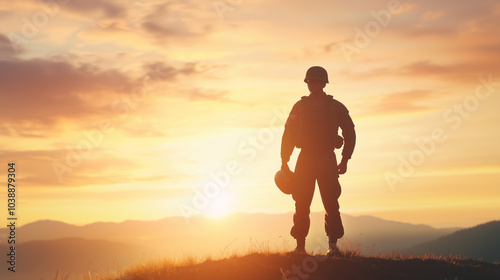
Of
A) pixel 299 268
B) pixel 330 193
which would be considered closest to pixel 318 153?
pixel 330 193

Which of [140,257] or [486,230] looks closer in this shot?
[140,257]

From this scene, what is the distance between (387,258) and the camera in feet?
37.6

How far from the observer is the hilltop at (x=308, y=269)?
32.0 ft

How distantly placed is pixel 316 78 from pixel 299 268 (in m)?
4.09

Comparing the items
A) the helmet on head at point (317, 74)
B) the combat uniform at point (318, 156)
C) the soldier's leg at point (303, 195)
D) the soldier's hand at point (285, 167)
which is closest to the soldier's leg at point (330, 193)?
the combat uniform at point (318, 156)

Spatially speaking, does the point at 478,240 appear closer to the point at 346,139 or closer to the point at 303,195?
the point at 346,139

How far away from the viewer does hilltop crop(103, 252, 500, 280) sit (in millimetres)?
9742

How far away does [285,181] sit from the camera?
38.5ft

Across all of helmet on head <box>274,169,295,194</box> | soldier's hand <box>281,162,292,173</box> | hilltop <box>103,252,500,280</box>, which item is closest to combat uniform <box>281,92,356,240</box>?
helmet on head <box>274,169,295,194</box>

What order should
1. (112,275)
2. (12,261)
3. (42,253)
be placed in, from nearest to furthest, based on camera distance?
1. (112,275)
2. (12,261)
3. (42,253)

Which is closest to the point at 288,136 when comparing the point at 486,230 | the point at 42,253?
the point at 486,230

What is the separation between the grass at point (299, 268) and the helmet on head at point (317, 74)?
12.3ft

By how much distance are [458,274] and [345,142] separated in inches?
140

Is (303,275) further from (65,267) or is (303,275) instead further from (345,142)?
(65,267)
